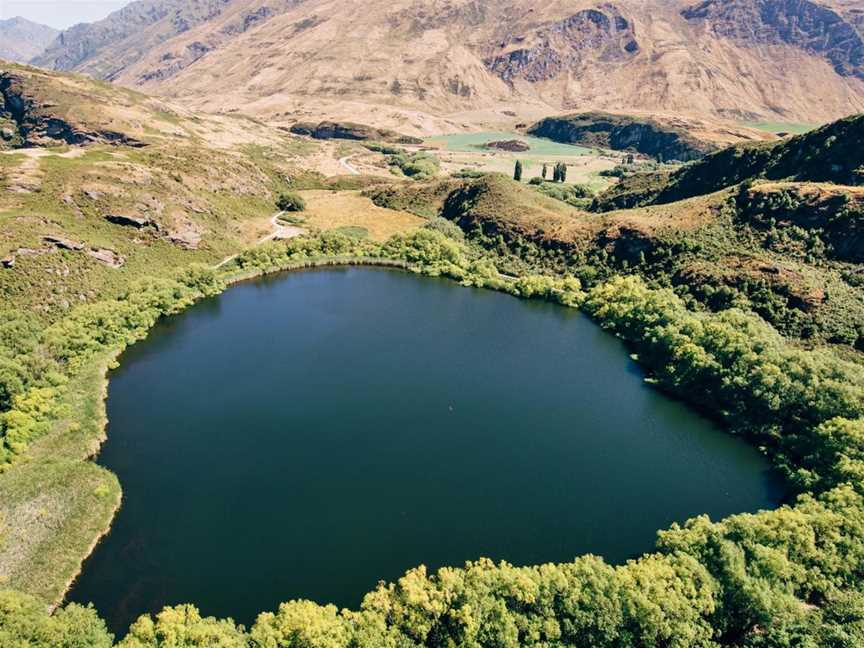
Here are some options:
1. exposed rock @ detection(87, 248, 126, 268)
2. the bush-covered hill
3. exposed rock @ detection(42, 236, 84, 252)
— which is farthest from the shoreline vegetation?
the bush-covered hill

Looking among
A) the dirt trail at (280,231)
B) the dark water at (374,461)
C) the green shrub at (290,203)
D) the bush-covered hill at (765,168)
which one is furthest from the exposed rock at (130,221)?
the bush-covered hill at (765,168)

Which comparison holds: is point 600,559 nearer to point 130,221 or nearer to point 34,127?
point 130,221

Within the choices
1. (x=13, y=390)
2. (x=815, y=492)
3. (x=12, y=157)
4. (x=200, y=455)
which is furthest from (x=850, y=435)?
(x=12, y=157)

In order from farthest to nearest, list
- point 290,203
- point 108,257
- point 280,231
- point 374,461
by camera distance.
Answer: point 290,203
point 280,231
point 108,257
point 374,461

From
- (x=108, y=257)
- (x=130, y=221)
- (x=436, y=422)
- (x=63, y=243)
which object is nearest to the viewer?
(x=436, y=422)

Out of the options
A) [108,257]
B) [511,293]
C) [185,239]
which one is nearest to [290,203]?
[185,239]

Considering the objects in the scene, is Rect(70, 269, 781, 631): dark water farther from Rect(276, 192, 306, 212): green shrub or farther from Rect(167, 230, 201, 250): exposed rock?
Rect(276, 192, 306, 212): green shrub

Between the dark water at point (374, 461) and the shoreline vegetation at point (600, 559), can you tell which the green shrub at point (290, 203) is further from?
the shoreline vegetation at point (600, 559)
